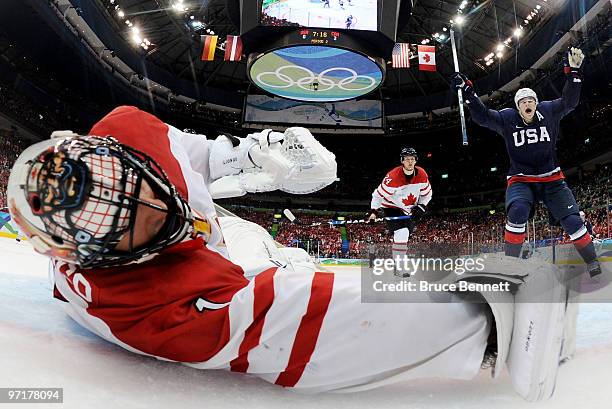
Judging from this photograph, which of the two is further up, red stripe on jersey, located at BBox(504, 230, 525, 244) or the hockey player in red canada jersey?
the hockey player in red canada jersey

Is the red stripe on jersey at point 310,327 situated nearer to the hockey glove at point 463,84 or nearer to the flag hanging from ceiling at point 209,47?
the hockey glove at point 463,84

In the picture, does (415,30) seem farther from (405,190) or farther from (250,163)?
(250,163)

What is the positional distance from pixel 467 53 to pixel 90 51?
12038 mm

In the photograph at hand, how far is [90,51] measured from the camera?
40.9 ft

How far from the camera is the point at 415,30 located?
1364 cm

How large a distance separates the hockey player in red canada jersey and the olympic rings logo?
6.12 meters

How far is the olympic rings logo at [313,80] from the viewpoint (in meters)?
9.66

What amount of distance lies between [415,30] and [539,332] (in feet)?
47.6

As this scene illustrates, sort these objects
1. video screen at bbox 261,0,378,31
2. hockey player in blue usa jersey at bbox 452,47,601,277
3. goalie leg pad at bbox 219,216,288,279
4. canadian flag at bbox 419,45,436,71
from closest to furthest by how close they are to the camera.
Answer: goalie leg pad at bbox 219,216,288,279 < hockey player in blue usa jersey at bbox 452,47,601,277 < video screen at bbox 261,0,378,31 < canadian flag at bbox 419,45,436,71

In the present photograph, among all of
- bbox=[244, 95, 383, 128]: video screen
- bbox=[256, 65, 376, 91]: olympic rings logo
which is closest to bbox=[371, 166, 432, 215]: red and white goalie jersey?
bbox=[256, 65, 376, 91]: olympic rings logo

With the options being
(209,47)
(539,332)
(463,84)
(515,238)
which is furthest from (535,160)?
(209,47)

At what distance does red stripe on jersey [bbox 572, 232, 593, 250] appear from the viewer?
2594mm

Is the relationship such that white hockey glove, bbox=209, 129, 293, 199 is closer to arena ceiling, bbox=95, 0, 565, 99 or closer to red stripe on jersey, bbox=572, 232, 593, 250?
red stripe on jersey, bbox=572, 232, 593, 250

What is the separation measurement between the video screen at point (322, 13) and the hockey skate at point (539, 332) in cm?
774
